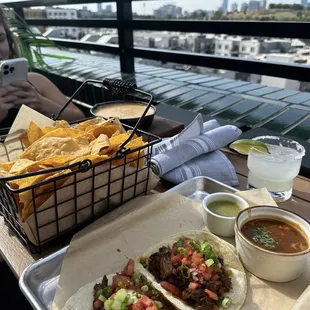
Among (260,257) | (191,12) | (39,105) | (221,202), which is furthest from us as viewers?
(191,12)

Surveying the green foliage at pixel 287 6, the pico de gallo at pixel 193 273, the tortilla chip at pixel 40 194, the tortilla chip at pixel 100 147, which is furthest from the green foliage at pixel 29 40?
the pico de gallo at pixel 193 273

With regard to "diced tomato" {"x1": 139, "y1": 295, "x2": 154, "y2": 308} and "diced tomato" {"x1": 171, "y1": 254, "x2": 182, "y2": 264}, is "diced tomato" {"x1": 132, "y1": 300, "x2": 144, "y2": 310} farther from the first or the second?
"diced tomato" {"x1": 171, "y1": 254, "x2": 182, "y2": 264}

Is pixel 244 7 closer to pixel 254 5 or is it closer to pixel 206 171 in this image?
pixel 254 5

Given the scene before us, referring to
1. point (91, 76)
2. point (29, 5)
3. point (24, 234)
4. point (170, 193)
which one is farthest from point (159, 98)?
point (29, 5)

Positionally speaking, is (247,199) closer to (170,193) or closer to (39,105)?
(170,193)

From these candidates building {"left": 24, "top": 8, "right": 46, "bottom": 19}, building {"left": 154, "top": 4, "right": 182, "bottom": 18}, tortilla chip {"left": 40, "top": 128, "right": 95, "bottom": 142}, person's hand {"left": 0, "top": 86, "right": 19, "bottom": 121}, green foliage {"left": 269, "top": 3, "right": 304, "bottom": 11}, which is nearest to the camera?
tortilla chip {"left": 40, "top": 128, "right": 95, "bottom": 142}

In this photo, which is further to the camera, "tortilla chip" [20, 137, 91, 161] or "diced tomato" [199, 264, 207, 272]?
"tortilla chip" [20, 137, 91, 161]

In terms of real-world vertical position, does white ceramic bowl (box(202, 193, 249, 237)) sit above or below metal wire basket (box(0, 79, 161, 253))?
below

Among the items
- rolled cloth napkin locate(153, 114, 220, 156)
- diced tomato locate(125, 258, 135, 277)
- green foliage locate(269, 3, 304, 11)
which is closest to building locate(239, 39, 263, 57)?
green foliage locate(269, 3, 304, 11)
